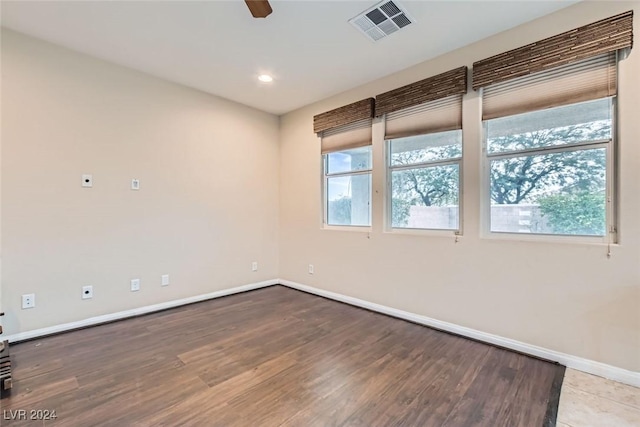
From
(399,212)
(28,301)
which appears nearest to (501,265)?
(399,212)

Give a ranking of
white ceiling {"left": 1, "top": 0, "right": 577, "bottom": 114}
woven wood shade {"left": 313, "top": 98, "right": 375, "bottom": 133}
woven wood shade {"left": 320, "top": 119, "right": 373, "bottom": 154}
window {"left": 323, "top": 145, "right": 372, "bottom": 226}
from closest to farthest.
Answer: white ceiling {"left": 1, "top": 0, "right": 577, "bottom": 114}, woven wood shade {"left": 313, "top": 98, "right": 375, "bottom": 133}, woven wood shade {"left": 320, "top": 119, "right": 373, "bottom": 154}, window {"left": 323, "top": 145, "right": 372, "bottom": 226}

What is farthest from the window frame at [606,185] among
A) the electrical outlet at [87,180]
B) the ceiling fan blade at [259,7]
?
the electrical outlet at [87,180]

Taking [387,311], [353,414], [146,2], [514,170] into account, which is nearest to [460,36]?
[514,170]

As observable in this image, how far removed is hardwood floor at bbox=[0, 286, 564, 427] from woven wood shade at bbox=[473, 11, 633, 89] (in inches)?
92.7

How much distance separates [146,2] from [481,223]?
3.34m

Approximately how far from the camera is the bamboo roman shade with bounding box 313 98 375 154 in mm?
3588

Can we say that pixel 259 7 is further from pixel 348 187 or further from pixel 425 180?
pixel 348 187

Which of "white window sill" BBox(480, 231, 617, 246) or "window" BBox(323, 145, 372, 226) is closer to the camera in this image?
"white window sill" BBox(480, 231, 617, 246)

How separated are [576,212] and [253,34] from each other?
3.08m

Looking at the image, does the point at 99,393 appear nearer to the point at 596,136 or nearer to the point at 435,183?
the point at 435,183

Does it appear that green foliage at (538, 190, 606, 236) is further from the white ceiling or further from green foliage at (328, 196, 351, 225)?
green foliage at (328, 196, 351, 225)

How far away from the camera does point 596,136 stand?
7.20ft

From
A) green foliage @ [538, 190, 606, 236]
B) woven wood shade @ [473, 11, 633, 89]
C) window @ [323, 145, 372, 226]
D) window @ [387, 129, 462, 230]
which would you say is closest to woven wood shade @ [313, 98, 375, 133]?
window @ [323, 145, 372, 226]

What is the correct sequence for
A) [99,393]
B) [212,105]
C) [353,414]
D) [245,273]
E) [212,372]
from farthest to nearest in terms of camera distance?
[245,273]
[212,105]
[212,372]
[99,393]
[353,414]
